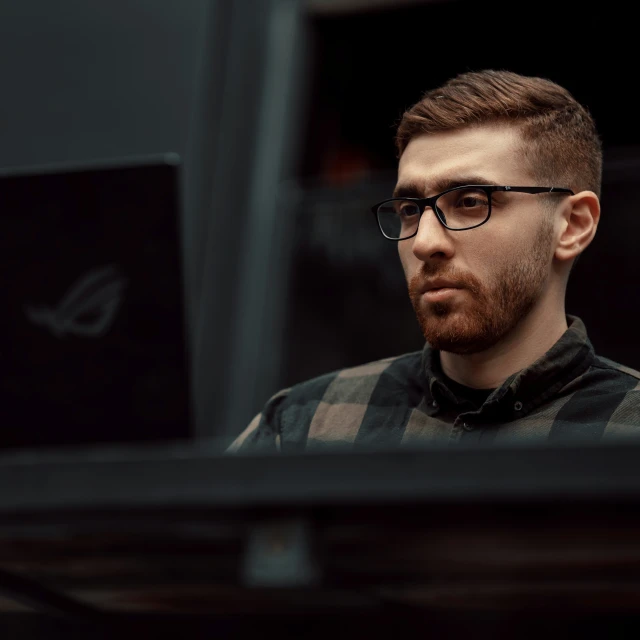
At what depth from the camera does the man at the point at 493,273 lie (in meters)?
1.29

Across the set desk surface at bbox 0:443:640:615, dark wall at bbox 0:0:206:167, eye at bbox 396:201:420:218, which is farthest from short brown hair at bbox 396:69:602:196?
dark wall at bbox 0:0:206:167

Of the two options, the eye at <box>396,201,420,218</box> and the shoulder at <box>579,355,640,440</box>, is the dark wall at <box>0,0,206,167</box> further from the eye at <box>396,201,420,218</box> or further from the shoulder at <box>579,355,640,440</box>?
the shoulder at <box>579,355,640,440</box>

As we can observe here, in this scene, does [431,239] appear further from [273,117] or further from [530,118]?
[273,117]

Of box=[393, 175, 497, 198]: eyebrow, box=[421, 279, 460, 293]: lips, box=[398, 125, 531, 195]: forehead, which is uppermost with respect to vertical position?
box=[398, 125, 531, 195]: forehead

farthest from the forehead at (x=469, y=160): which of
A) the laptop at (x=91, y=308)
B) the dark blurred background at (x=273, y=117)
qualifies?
the dark blurred background at (x=273, y=117)

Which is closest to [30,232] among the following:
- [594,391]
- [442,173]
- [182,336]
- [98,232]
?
[98,232]

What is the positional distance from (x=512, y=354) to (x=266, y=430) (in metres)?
0.37

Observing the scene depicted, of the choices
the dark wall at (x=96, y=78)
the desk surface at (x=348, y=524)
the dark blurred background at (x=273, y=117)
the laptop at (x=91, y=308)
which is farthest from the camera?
the dark wall at (x=96, y=78)

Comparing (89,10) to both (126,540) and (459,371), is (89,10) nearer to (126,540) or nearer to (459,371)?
(459,371)

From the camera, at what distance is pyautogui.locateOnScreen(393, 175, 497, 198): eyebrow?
1.30 meters

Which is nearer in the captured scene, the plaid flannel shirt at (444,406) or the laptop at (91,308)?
the laptop at (91,308)

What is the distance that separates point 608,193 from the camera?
9.33 ft

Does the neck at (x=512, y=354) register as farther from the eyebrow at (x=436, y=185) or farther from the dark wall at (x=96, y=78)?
the dark wall at (x=96, y=78)

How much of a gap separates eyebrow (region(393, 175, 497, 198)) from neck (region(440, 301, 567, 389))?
0.63 feet
